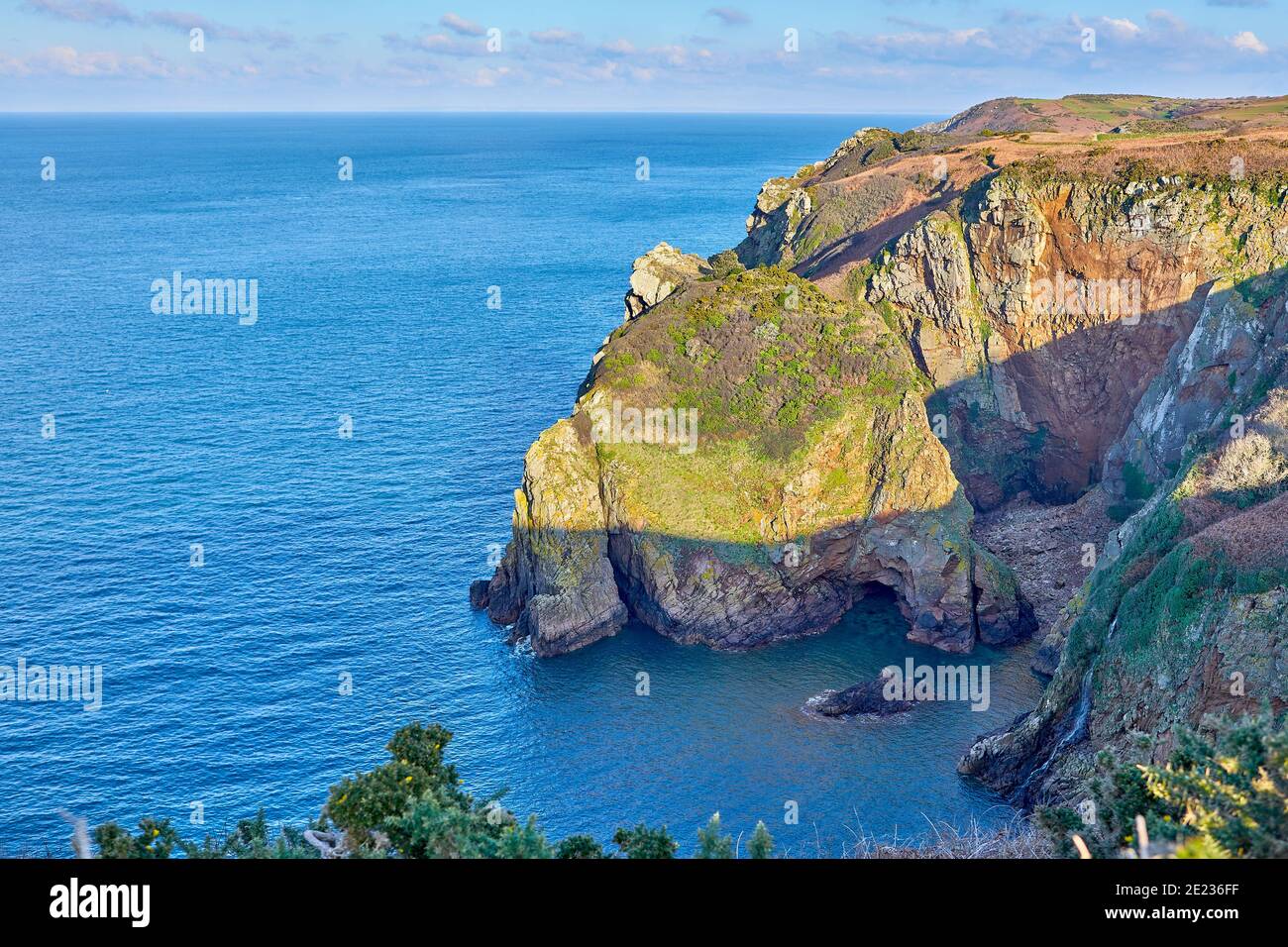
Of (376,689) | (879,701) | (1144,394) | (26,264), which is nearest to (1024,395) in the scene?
(1144,394)

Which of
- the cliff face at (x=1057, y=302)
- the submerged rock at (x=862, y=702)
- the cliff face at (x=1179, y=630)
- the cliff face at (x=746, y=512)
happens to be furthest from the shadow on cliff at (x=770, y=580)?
the cliff face at (x=1179, y=630)

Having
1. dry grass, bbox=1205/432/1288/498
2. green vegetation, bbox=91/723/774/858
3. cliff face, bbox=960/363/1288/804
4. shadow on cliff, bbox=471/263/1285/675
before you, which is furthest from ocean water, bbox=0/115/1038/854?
green vegetation, bbox=91/723/774/858

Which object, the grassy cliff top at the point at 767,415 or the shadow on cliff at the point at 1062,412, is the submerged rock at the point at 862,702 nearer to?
the grassy cliff top at the point at 767,415

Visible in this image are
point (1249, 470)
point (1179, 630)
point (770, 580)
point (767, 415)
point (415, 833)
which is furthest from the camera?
point (767, 415)

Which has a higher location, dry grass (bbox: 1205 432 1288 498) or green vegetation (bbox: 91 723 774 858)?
dry grass (bbox: 1205 432 1288 498)

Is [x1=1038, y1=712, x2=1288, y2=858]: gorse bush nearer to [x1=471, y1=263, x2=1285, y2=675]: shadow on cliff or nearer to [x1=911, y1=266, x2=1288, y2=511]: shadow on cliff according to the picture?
[x1=471, y1=263, x2=1285, y2=675]: shadow on cliff

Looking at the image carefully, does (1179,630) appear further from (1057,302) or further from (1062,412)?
(1057,302)

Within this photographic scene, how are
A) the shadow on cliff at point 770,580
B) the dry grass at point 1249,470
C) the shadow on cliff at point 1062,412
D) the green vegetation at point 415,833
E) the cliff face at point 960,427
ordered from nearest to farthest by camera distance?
the green vegetation at point 415,833 < the dry grass at point 1249,470 < the cliff face at point 960,427 < the shadow on cliff at point 770,580 < the shadow on cliff at point 1062,412

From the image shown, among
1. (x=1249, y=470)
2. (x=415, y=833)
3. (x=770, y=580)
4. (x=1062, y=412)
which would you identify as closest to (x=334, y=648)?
(x=770, y=580)
